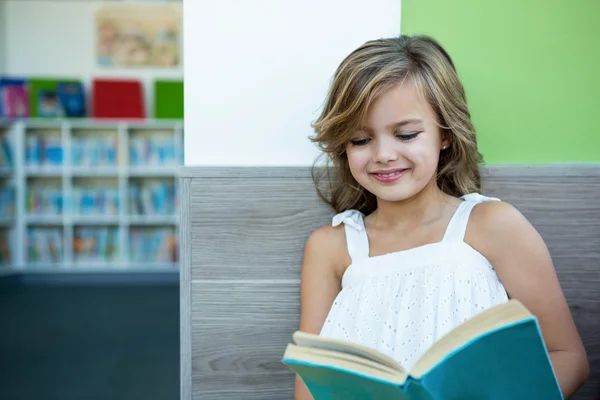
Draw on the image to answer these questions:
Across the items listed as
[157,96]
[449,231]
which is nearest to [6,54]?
[157,96]

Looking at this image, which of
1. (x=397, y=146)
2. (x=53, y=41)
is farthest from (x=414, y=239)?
(x=53, y=41)

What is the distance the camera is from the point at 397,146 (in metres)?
1.05

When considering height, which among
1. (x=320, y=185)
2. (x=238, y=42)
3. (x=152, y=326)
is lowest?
(x=152, y=326)

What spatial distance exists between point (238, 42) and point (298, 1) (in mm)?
148

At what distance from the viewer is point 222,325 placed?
4.27ft

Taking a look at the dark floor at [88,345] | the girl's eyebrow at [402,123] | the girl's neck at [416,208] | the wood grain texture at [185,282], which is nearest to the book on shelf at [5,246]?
the dark floor at [88,345]

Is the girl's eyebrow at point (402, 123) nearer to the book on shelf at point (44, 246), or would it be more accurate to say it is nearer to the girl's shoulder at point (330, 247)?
the girl's shoulder at point (330, 247)

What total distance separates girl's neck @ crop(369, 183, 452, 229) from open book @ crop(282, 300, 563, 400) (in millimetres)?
444

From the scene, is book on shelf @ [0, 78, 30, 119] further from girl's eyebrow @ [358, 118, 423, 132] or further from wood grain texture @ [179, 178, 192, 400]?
girl's eyebrow @ [358, 118, 423, 132]

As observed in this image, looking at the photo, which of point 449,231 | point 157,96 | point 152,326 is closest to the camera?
point 449,231

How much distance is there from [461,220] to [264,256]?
0.42 m

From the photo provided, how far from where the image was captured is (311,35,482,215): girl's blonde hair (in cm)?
106

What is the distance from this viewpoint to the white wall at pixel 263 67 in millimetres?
1283

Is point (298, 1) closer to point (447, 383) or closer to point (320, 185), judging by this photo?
point (320, 185)
